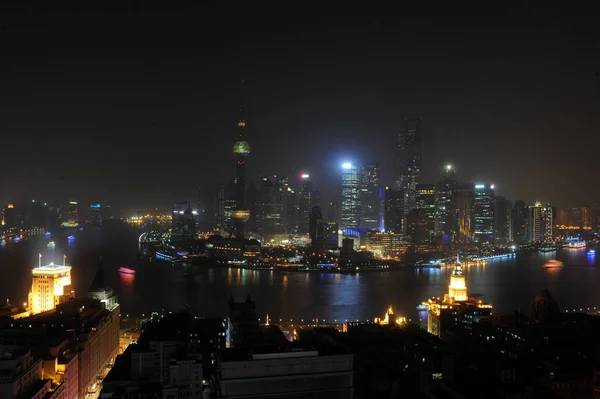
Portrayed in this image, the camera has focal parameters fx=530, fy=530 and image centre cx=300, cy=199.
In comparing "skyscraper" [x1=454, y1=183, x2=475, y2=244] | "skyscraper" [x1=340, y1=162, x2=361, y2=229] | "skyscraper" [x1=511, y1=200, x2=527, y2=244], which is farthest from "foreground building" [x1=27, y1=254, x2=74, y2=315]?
"skyscraper" [x1=511, y1=200, x2=527, y2=244]

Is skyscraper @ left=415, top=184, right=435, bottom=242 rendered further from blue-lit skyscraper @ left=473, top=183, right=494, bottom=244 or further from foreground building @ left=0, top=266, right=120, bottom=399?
foreground building @ left=0, top=266, right=120, bottom=399

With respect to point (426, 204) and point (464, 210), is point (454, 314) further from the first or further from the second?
point (464, 210)

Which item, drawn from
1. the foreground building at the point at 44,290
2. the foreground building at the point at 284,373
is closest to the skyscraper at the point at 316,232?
the foreground building at the point at 44,290

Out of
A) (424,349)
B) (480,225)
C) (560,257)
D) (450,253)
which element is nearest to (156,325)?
(424,349)

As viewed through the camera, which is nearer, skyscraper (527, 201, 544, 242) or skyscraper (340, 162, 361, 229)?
skyscraper (527, 201, 544, 242)

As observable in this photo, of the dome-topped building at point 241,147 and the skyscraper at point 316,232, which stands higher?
the dome-topped building at point 241,147

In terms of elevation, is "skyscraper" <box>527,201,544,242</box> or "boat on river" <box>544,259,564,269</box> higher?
"skyscraper" <box>527,201,544,242</box>

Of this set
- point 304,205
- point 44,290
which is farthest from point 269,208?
point 44,290

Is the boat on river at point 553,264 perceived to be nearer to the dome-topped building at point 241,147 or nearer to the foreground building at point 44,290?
the dome-topped building at point 241,147
